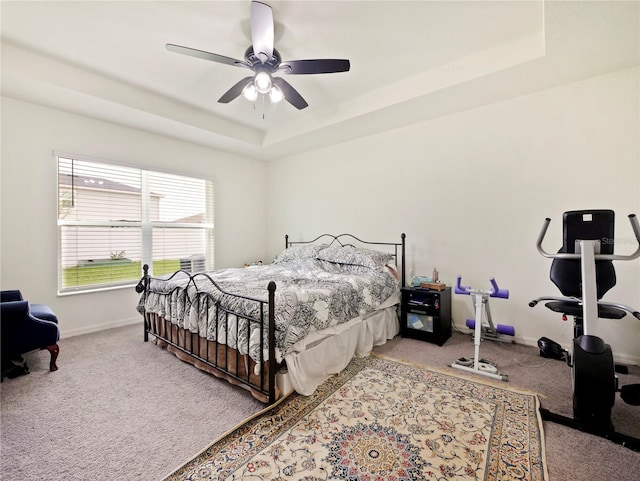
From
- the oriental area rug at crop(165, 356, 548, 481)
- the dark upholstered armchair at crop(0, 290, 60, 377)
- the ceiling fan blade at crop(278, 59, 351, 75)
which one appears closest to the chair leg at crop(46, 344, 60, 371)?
the dark upholstered armchair at crop(0, 290, 60, 377)

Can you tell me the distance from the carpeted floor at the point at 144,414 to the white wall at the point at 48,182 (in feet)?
2.48

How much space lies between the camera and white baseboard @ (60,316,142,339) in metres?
3.43

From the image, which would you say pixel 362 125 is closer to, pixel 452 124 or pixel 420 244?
pixel 452 124

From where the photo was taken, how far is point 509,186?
3.19 meters

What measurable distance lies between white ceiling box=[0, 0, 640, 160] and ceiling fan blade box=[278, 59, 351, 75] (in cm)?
34

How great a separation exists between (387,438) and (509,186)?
2852 millimetres

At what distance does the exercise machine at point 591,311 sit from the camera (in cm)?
171

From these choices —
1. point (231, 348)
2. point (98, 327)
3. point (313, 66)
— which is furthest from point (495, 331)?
point (98, 327)

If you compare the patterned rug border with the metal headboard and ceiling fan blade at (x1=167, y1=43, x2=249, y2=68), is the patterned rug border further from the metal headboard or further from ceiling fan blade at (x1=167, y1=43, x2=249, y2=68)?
ceiling fan blade at (x1=167, y1=43, x2=249, y2=68)

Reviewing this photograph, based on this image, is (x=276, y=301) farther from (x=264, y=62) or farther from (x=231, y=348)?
(x=264, y=62)

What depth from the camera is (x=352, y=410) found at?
198 centimetres

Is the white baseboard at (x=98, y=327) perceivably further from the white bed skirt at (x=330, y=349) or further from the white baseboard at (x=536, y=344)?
the white baseboard at (x=536, y=344)

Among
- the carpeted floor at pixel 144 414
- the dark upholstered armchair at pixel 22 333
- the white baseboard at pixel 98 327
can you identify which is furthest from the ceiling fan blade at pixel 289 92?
the white baseboard at pixel 98 327

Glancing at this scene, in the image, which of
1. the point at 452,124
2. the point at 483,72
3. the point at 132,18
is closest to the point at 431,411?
the point at 483,72
